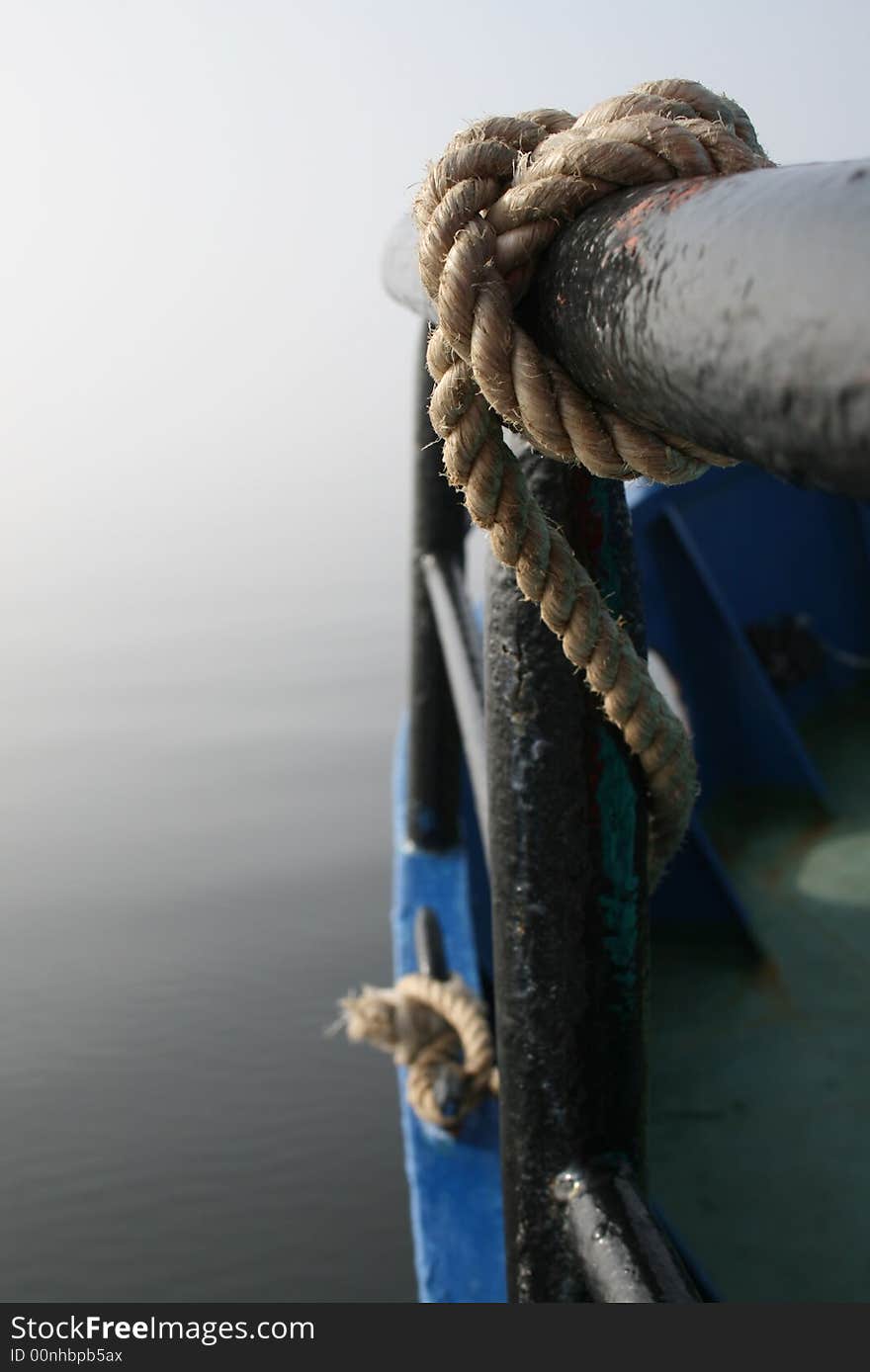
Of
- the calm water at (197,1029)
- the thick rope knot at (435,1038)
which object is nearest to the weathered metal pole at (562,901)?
the thick rope knot at (435,1038)

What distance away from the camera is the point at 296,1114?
13.1 ft

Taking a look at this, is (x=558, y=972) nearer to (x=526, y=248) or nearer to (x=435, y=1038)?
(x=526, y=248)

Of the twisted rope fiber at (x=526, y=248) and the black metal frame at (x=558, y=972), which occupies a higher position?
the twisted rope fiber at (x=526, y=248)

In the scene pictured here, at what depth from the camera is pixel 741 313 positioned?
0.45 m

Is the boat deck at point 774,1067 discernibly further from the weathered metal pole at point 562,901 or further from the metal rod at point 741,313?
the metal rod at point 741,313

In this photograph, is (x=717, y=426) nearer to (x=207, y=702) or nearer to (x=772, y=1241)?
(x=772, y=1241)

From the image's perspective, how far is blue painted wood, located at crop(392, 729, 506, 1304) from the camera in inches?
68.3

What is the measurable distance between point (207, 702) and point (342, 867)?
137 inches

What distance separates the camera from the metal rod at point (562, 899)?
0.97 m

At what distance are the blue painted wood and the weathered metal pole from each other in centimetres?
55

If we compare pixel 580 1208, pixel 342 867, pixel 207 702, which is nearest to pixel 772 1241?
pixel 580 1208

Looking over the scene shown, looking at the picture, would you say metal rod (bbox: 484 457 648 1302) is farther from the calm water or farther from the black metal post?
the calm water

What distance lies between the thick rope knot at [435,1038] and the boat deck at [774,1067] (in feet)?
1.29

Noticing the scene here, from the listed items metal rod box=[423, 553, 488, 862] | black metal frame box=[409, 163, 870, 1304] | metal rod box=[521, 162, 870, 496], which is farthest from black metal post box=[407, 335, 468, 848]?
metal rod box=[521, 162, 870, 496]
